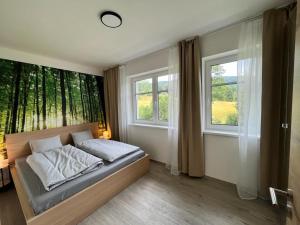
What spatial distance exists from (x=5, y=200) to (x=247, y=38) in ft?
13.0

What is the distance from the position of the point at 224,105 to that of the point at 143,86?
183cm

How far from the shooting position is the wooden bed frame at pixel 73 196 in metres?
1.37

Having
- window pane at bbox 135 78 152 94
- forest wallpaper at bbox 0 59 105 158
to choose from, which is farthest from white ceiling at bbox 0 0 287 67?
window pane at bbox 135 78 152 94

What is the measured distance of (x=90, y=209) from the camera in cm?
167

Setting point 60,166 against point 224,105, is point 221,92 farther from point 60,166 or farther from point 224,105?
point 60,166

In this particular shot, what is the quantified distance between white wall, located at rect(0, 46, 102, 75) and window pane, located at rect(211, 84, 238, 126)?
3043mm

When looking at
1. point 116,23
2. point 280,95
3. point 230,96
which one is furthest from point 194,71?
point 116,23

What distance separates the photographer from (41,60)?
2.83 metres

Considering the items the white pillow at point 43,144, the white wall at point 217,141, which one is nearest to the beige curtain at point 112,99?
the white wall at point 217,141

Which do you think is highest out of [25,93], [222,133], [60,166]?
[25,93]

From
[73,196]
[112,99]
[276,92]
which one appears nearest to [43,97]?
[112,99]

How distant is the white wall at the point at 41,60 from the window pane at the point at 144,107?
147cm

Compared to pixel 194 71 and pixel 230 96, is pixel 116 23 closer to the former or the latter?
pixel 194 71

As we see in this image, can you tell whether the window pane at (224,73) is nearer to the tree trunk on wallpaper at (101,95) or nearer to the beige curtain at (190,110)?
the beige curtain at (190,110)
